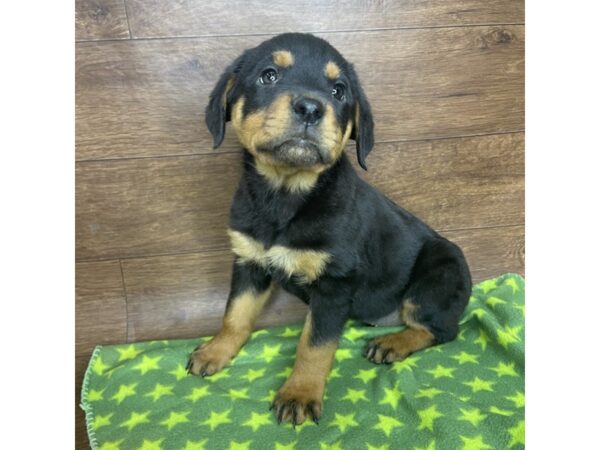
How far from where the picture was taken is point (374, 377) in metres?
2.23

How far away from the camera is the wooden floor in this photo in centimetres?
250

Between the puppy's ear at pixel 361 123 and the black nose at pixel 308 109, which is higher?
the black nose at pixel 308 109

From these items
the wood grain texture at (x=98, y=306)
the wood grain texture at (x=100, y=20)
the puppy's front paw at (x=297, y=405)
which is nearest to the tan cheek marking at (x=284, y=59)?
the wood grain texture at (x=100, y=20)

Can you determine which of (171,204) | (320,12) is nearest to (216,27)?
(320,12)

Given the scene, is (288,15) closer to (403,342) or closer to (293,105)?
Result: (293,105)

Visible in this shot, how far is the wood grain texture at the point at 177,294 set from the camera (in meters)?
2.75

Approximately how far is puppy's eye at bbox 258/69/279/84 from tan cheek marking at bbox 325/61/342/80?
195 mm

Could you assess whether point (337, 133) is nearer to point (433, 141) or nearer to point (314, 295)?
point (314, 295)

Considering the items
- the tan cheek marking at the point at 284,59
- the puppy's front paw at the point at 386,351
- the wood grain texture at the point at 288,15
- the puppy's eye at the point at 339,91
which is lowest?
the puppy's front paw at the point at 386,351

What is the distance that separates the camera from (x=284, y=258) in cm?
205

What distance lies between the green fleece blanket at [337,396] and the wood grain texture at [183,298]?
0.78ft

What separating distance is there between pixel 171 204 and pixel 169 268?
35cm

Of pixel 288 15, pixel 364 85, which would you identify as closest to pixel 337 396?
pixel 364 85

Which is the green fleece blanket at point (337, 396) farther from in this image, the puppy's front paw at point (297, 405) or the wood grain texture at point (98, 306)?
the wood grain texture at point (98, 306)
